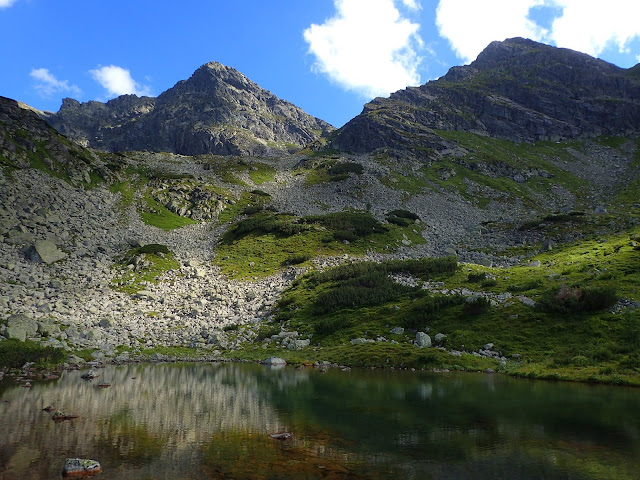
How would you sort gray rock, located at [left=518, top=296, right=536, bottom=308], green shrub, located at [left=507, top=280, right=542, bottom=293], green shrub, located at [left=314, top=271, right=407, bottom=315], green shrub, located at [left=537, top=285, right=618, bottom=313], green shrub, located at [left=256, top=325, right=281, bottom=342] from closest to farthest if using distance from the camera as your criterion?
1. green shrub, located at [left=537, top=285, right=618, bottom=313]
2. gray rock, located at [left=518, top=296, right=536, bottom=308]
3. green shrub, located at [left=256, top=325, right=281, bottom=342]
4. green shrub, located at [left=507, top=280, right=542, bottom=293]
5. green shrub, located at [left=314, top=271, right=407, bottom=315]

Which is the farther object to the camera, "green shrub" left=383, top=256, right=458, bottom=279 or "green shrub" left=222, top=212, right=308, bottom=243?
"green shrub" left=222, top=212, right=308, bottom=243

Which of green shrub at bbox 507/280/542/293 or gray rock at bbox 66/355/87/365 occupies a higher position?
green shrub at bbox 507/280/542/293

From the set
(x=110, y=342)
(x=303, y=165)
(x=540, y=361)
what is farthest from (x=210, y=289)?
(x=303, y=165)

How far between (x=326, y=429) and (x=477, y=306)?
75.0 feet

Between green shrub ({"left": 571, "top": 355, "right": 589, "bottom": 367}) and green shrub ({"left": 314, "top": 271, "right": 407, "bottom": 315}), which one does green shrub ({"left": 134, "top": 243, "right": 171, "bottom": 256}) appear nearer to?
green shrub ({"left": 314, "top": 271, "right": 407, "bottom": 315})

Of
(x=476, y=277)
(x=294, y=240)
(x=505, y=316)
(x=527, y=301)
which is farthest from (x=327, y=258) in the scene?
(x=527, y=301)

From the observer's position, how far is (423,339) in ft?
98.5

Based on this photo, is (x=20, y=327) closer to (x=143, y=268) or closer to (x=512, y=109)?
(x=143, y=268)

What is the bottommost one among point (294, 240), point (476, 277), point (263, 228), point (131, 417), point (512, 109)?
point (131, 417)

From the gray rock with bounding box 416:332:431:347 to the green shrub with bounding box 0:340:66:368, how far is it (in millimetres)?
26173

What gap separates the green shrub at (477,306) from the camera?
105 ft

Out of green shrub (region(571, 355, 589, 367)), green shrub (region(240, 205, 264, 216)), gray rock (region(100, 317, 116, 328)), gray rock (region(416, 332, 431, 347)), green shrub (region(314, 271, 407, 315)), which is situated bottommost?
green shrub (region(571, 355, 589, 367))

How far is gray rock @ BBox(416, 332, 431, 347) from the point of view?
2972 centimetres

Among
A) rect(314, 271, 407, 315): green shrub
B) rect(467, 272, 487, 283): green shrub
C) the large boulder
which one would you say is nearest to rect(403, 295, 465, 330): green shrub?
rect(314, 271, 407, 315): green shrub
